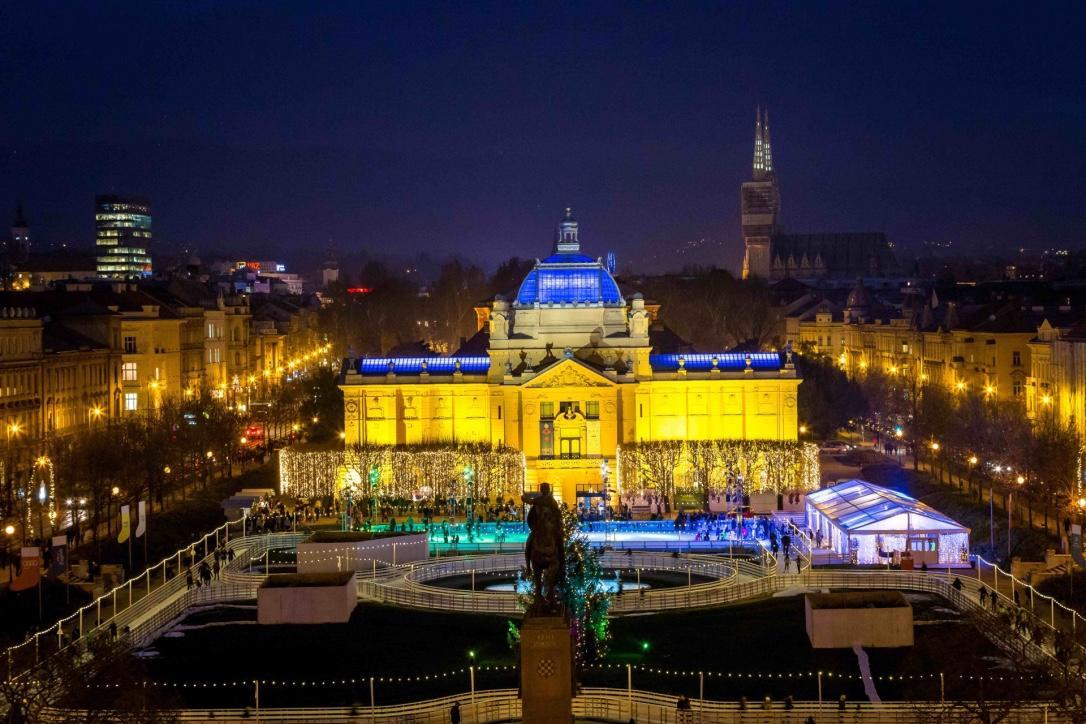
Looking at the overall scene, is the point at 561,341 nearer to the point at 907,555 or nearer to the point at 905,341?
the point at 907,555

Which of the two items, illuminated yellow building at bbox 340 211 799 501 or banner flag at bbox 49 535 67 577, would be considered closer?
banner flag at bbox 49 535 67 577

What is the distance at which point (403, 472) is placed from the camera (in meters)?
95.4

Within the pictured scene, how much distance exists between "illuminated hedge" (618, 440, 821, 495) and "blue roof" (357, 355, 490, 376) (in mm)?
12167

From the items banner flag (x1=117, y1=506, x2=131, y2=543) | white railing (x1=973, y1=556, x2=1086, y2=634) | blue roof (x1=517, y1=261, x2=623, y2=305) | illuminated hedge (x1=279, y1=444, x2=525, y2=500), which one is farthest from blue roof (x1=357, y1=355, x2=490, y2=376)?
white railing (x1=973, y1=556, x2=1086, y2=634)

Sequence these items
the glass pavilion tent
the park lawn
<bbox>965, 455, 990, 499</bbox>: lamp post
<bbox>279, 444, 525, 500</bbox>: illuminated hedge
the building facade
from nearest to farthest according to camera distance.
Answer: the park lawn < the glass pavilion tent < <bbox>965, 455, 990, 499</bbox>: lamp post < <bbox>279, 444, 525, 500</bbox>: illuminated hedge < the building facade

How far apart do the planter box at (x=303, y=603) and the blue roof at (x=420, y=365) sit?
4647 cm

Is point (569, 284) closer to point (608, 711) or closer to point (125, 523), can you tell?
point (125, 523)

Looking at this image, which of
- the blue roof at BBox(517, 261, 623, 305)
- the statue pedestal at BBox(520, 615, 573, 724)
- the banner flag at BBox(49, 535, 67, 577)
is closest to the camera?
the statue pedestal at BBox(520, 615, 573, 724)

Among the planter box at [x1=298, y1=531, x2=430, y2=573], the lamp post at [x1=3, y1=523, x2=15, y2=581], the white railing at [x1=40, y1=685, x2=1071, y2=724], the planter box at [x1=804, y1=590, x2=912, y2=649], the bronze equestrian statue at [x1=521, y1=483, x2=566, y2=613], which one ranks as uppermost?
the bronze equestrian statue at [x1=521, y1=483, x2=566, y2=613]

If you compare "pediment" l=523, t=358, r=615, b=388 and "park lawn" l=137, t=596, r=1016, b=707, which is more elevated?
"pediment" l=523, t=358, r=615, b=388

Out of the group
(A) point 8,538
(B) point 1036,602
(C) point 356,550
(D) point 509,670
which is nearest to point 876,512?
(B) point 1036,602

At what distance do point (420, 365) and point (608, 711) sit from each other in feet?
202

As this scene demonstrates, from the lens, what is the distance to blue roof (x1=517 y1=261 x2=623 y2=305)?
108875 mm

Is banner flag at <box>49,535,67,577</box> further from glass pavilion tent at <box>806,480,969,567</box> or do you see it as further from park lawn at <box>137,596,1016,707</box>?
glass pavilion tent at <box>806,480,969,567</box>
